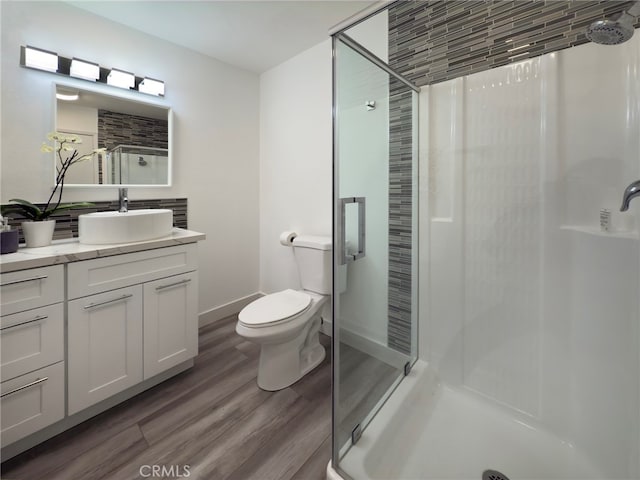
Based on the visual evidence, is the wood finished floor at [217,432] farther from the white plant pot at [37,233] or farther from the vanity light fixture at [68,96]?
the vanity light fixture at [68,96]

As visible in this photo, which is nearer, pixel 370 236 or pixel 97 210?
pixel 370 236

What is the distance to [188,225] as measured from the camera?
241 cm

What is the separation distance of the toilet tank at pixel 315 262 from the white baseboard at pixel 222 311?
38.9 inches

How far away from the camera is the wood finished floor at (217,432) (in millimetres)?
1247

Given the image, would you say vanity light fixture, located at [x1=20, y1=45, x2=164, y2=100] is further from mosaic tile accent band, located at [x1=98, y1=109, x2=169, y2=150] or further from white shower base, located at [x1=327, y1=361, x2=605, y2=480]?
white shower base, located at [x1=327, y1=361, x2=605, y2=480]

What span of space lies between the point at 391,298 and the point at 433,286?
24 cm

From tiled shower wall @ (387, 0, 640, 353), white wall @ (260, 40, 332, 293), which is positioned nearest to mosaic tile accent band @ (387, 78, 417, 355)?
tiled shower wall @ (387, 0, 640, 353)

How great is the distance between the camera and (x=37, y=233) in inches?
60.5

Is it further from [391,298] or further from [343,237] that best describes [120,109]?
[391,298]

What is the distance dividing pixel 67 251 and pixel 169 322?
642mm

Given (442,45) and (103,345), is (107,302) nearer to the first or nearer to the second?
(103,345)

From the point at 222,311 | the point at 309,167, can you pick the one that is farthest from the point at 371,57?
the point at 222,311

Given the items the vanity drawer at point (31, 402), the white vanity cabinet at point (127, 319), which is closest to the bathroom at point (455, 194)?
the white vanity cabinet at point (127, 319)

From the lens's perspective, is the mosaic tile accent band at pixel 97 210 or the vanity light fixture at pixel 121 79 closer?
the mosaic tile accent band at pixel 97 210
